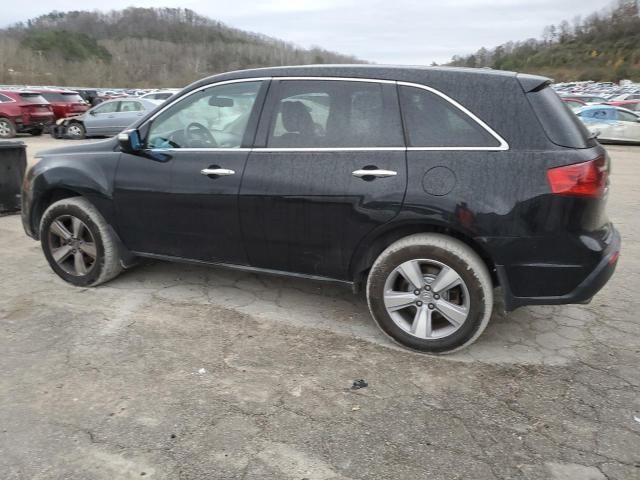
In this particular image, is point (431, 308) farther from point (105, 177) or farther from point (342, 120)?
point (105, 177)

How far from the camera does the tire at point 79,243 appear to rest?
4.28 m

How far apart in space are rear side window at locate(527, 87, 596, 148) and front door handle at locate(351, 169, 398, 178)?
0.91 metres

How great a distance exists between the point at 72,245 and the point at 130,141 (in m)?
1.10

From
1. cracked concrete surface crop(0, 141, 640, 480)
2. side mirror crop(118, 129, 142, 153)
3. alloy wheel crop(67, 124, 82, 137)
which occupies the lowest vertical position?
alloy wheel crop(67, 124, 82, 137)

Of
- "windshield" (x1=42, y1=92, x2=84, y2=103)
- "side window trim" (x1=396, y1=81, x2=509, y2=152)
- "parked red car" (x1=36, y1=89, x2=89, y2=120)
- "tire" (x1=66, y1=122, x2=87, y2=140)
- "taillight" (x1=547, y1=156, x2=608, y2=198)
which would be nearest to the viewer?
"taillight" (x1=547, y1=156, x2=608, y2=198)

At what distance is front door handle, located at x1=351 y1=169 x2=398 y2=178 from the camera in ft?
10.9

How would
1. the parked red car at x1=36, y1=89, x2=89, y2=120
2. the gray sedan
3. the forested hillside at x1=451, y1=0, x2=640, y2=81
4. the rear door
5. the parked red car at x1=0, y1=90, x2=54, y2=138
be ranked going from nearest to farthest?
the rear door → the parked red car at x1=0, y1=90, x2=54, y2=138 → the gray sedan → the parked red car at x1=36, y1=89, x2=89, y2=120 → the forested hillside at x1=451, y1=0, x2=640, y2=81

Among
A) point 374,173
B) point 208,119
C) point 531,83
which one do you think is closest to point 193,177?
point 208,119

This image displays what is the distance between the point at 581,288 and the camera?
316cm

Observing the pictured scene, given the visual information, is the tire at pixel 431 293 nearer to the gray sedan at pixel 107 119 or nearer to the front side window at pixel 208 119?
the front side window at pixel 208 119

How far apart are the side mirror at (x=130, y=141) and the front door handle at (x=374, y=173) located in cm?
176

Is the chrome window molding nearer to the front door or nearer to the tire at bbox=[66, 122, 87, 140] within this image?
the front door

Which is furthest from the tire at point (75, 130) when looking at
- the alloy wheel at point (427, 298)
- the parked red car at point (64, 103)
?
the alloy wheel at point (427, 298)

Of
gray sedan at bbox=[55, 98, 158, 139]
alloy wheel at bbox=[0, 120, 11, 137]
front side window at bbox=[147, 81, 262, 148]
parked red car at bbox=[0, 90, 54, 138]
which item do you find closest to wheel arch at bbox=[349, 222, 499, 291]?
front side window at bbox=[147, 81, 262, 148]
